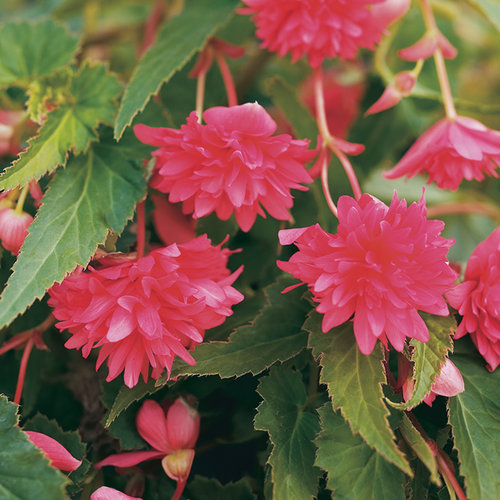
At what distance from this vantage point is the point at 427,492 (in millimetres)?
504

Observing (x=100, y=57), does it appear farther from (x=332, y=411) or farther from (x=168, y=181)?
(x=332, y=411)

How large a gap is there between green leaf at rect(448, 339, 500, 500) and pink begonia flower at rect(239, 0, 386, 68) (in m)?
0.32

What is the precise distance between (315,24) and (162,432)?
42cm

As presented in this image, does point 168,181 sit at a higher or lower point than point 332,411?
higher

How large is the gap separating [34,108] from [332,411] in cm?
43

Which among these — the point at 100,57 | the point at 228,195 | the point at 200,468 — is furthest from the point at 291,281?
the point at 100,57

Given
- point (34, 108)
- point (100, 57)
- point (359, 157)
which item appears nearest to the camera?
point (34, 108)

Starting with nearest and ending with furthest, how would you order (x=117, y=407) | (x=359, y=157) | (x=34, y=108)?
1. (x=117, y=407)
2. (x=34, y=108)
3. (x=359, y=157)

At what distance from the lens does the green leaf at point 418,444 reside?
436mm

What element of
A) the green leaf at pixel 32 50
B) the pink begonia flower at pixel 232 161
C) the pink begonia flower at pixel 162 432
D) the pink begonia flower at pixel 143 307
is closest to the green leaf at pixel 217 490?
the pink begonia flower at pixel 162 432

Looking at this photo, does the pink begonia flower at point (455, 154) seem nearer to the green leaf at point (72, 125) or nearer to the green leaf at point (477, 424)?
the green leaf at point (477, 424)

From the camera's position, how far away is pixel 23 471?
1.42 ft

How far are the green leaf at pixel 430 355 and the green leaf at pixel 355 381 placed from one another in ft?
0.06

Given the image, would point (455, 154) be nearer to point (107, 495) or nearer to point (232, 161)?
point (232, 161)
